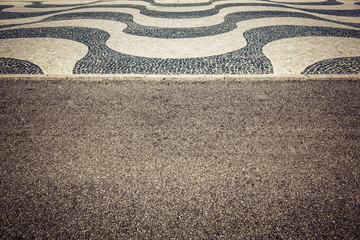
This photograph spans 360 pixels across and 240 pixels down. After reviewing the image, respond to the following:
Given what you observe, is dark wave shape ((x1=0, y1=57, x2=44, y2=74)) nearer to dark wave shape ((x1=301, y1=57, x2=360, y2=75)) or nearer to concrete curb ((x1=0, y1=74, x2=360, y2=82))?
concrete curb ((x1=0, y1=74, x2=360, y2=82))

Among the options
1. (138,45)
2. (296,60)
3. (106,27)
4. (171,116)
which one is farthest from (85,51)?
(296,60)

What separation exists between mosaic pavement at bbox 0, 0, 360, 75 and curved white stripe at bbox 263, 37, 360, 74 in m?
0.02

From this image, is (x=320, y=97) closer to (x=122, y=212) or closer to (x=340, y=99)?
(x=340, y=99)

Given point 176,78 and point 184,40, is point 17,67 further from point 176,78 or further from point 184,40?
point 184,40

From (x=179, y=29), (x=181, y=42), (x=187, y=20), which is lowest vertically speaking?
(x=181, y=42)

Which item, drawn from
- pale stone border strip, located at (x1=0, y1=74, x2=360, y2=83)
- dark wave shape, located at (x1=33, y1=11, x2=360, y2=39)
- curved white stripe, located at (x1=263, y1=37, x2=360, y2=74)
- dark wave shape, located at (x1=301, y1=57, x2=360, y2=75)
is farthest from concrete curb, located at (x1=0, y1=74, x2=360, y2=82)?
dark wave shape, located at (x1=33, y1=11, x2=360, y2=39)

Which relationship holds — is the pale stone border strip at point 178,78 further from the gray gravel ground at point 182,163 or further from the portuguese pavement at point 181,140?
the gray gravel ground at point 182,163

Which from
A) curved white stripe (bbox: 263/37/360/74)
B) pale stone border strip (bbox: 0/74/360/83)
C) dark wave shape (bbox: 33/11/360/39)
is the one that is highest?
dark wave shape (bbox: 33/11/360/39)

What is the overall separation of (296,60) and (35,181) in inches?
242

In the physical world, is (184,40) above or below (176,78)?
above

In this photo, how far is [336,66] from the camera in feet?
16.8

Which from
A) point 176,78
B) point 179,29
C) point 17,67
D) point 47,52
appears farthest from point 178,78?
point 179,29

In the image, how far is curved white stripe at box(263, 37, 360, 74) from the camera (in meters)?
5.25

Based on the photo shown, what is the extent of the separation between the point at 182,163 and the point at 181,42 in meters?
5.38
